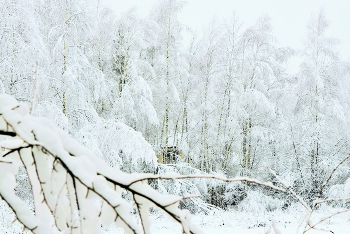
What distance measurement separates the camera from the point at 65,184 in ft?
1.76

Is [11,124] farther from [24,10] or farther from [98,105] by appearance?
[98,105]

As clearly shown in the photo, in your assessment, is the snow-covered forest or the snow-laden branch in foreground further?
the snow-covered forest

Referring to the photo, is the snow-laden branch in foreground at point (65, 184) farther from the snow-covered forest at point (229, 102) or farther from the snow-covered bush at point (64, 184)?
the snow-covered forest at point (229, 102)

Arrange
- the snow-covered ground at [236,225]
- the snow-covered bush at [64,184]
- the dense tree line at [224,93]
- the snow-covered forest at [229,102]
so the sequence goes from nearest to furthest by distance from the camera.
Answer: the snow-covered bush at [64,184] < the snow-covered ground at [236,225] < the snow-covered forest at [229,102] < the dense tree line at [224,93]

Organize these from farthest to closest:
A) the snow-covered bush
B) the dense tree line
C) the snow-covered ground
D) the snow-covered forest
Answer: the dense tree line → the snow-covered forest → the snow-covered ground → the snow-covered bush

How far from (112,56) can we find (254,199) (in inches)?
295

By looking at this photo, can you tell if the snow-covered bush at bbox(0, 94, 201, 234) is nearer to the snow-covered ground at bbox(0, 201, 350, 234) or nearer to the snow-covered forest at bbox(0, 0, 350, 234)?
the snow-covered ground at bbox(0, 201, 350, 234)

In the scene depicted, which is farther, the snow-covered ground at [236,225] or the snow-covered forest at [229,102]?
the snow-covered forest at [229,102]

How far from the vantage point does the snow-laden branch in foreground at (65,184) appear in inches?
19.8

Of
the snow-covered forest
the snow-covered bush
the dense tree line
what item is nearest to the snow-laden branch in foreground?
the snow-covered bush

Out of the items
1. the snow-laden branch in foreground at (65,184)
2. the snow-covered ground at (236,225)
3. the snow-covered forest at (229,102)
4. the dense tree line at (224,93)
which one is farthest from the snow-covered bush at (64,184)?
the snow-covered forest at (229,102)

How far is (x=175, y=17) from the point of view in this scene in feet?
39.9

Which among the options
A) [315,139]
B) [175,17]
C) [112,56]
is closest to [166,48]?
[175,17]

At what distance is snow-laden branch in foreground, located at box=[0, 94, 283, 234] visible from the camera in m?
0.50
